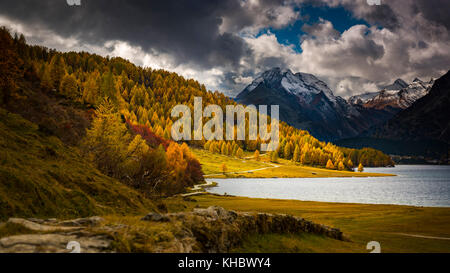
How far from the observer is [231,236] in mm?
11477

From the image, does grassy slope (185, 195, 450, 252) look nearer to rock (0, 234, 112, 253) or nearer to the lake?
rock (0, 234, 112, 253)

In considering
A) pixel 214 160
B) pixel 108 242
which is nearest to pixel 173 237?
pixel 108 242

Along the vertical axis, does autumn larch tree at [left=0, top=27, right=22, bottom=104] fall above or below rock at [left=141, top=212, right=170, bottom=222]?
above

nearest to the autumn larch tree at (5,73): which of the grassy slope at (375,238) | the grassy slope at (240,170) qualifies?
the grassy slope at (375,238)

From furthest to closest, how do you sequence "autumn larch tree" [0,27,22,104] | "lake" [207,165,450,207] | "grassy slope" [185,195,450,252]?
"lake" [207,165,450,207] → "autumn larch tree" [0,27,22,104] → "grassy slope" [185,195,450,252]

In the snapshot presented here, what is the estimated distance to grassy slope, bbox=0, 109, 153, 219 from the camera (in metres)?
14.7

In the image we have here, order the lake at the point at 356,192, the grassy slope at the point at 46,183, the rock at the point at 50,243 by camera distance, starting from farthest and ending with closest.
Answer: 1. the lake at the point at 356,192
2. the grassy slope at the point at 46,183
3. the rock at the point at 50,243

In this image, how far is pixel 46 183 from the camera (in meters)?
17.3

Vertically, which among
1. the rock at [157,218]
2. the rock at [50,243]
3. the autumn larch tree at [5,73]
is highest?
the autumn larch tree at [5,73]

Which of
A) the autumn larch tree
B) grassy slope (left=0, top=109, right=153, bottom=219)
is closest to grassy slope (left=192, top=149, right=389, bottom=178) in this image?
the autumn larch tree

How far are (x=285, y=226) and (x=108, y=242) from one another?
11.6 meters

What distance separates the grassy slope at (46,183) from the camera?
1470 centimetres

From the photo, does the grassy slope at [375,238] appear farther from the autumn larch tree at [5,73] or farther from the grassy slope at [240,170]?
the grassy slope at [240,170]
